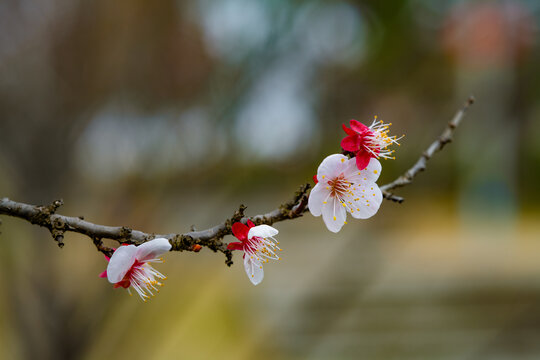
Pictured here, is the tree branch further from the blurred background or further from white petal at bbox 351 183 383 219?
the blurred background

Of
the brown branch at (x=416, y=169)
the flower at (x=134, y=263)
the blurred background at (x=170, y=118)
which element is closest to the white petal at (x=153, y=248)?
the flower at (x=134, y=263)

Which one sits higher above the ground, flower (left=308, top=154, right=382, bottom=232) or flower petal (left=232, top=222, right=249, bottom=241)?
flower (left=308, top=154, right=382, bottom=232)

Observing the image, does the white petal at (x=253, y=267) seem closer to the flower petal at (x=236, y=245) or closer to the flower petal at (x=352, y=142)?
the flower petal at (x=236, y=245)

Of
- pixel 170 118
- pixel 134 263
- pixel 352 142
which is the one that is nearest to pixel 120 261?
pixel 134 263

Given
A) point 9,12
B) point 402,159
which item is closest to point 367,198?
point 9,12

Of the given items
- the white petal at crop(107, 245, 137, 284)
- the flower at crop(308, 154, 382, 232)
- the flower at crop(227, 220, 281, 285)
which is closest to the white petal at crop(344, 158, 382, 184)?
the flower at crop(308, 154, 382, 232)

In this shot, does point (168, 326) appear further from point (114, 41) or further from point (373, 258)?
point (114, 41)
